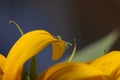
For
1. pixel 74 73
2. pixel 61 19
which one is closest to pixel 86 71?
pixel 74 73

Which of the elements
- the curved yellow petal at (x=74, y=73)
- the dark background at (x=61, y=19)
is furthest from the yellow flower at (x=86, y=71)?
the dark background at (x=61, y=19)

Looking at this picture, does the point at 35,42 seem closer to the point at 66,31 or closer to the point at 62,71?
the point at 62,71

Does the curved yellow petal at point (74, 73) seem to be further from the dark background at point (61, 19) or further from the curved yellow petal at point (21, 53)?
the dark background at point (61, 19)

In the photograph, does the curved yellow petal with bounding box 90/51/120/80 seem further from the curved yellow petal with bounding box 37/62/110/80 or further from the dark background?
the dark background

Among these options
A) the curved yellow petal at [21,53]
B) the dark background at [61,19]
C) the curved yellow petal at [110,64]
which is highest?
the curved yellow petal at [21,53]

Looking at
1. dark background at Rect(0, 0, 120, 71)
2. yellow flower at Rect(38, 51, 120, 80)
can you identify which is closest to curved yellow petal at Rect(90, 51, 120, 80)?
yellow flower at Rect(38, 51, 120, 80)

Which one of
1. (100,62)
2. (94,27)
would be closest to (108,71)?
(100,62)

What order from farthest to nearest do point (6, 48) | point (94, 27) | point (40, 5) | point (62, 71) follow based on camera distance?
point (94, 27), point (40, 5), point (6, 48), point (62, 71)

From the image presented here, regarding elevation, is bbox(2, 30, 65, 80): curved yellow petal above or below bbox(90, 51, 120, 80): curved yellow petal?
above
